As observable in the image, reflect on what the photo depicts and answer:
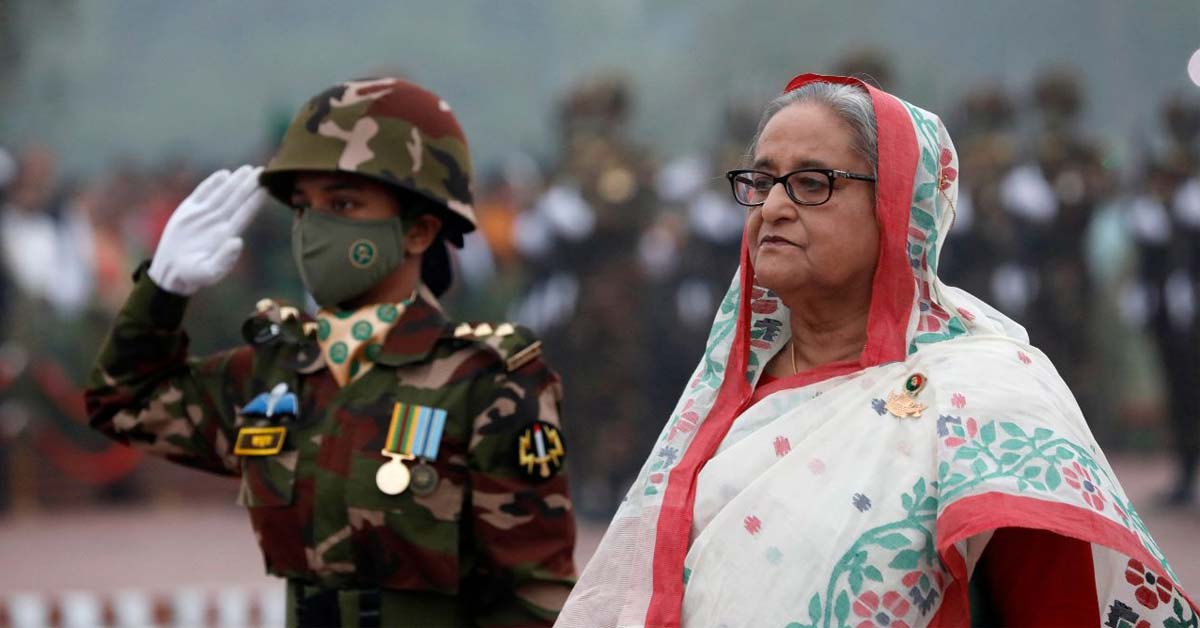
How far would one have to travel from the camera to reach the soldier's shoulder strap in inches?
131

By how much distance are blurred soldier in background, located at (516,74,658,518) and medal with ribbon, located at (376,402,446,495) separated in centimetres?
939

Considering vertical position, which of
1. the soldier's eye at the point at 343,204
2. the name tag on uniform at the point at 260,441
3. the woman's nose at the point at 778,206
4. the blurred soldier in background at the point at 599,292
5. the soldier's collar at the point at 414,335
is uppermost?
the woman's nose at the point at 778,206

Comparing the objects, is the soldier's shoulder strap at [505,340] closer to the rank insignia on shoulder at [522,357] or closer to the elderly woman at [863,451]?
the rank insignia on shoulder at [522,357]

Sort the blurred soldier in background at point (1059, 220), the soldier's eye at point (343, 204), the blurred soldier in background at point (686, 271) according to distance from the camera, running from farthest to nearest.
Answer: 1. the blurred soldier in background at point (1059, 220)
2. the blurred soldier in background at point (686, 271)
3. the soldier's eye at point (343, 204)

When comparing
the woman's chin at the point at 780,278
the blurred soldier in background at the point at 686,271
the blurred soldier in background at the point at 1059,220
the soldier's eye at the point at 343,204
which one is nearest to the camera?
the woman's chin at the point at 780,278

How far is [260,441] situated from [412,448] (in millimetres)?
330

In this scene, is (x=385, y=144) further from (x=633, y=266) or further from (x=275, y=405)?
(x=633, y=266)

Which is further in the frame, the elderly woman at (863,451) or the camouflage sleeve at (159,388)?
the camouflage sleeve at (159,388)

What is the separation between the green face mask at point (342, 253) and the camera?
10.9 feet

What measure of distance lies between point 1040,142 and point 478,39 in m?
5.97

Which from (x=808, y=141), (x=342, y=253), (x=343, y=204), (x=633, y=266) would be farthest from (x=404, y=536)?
(x=633, y=266)

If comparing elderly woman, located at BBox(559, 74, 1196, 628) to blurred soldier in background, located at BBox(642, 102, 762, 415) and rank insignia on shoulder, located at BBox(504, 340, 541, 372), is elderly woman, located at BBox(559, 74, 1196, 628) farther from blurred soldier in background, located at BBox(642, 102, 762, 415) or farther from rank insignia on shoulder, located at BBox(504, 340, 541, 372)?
blurred soldier in background, located at BBox(642, 102, 762, 415)

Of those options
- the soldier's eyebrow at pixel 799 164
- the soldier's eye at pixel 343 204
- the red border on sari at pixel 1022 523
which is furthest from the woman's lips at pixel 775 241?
the soldier's eye at pixel 343 204

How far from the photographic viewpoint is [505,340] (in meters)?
3.37
